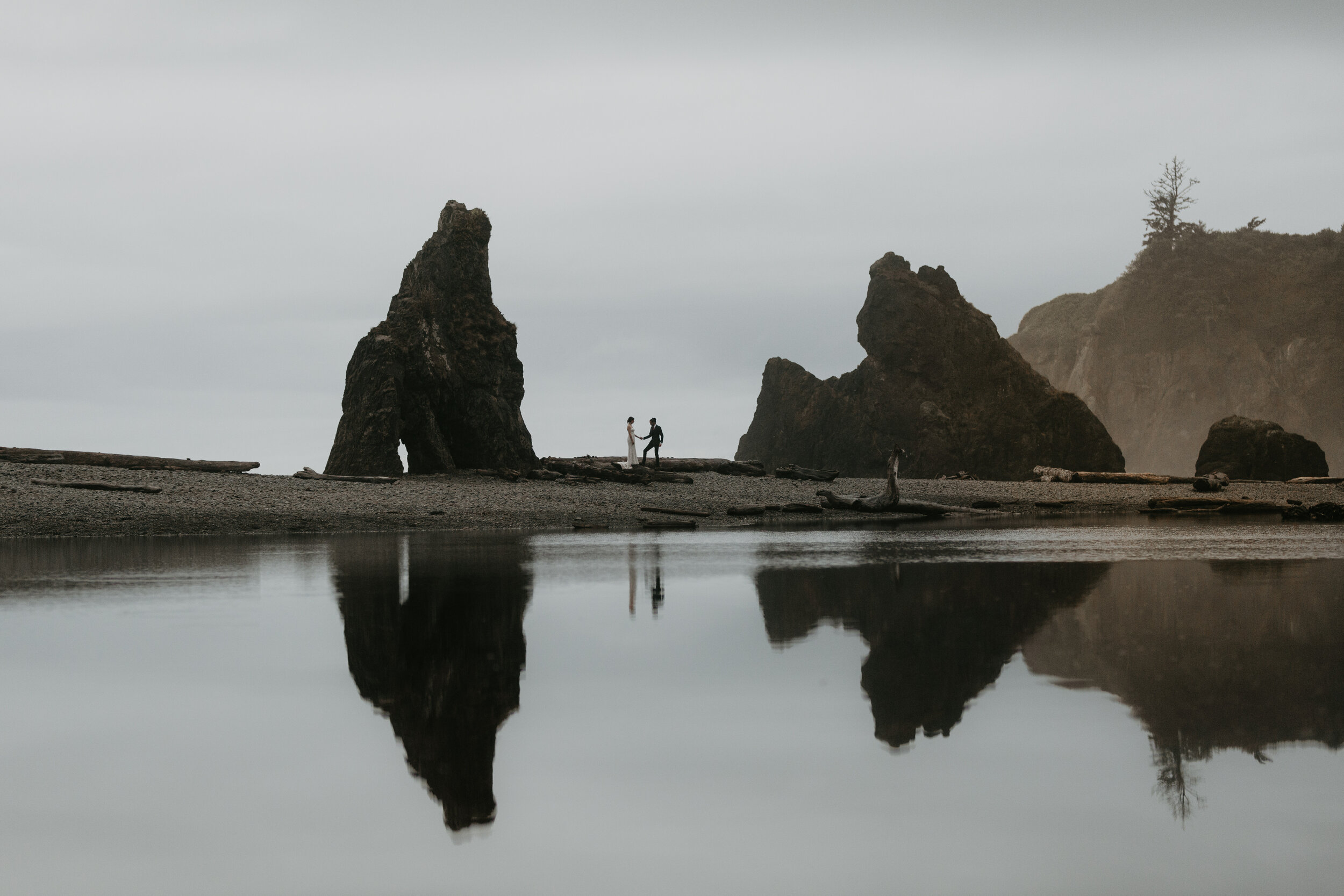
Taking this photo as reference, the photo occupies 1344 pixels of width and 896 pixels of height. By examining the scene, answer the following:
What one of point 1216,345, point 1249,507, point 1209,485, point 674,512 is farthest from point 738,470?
point 1216,345

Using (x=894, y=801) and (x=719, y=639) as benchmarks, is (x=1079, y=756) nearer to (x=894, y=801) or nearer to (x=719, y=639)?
(x=894, y=801)

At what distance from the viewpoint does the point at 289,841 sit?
3.24 metres

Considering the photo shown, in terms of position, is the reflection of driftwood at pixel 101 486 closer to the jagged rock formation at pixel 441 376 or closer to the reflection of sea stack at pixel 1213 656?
the jagged rock formation at pixel 441 376

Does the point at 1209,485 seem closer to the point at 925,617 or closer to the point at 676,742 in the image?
the point at 925,617

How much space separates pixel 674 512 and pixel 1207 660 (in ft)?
55.8

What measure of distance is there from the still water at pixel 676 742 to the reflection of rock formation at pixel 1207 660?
0.03 metres

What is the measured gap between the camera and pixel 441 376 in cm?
2803

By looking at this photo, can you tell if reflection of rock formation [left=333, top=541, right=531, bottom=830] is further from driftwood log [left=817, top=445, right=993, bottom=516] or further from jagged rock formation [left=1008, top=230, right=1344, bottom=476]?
jagged rock formation [left=1008, top=230, right=1344, bottom=476]

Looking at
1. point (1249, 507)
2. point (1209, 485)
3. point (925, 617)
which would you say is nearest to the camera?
point (925, 617)

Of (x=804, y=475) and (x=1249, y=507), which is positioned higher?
(x=804, y=475)

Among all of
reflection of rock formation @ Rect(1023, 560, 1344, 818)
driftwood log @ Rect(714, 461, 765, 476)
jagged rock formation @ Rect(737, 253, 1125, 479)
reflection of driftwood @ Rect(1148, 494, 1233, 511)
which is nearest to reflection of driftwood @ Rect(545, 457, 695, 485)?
driftwood log @ Rect(714, 461, 765, 476)

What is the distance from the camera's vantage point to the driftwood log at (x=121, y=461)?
894 inches

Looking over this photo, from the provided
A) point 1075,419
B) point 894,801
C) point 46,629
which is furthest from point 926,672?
point 1075,419

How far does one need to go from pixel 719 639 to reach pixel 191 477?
19.3 metres
